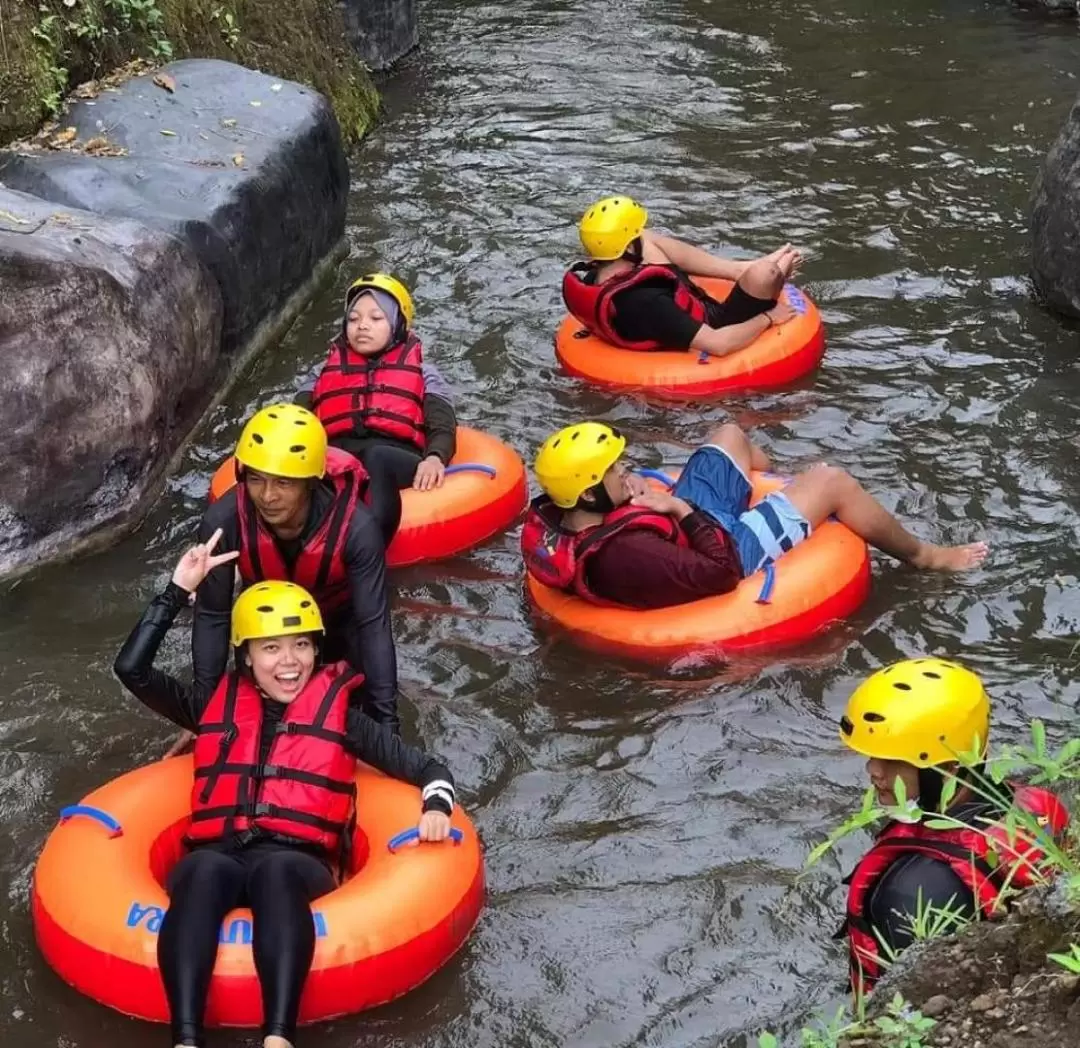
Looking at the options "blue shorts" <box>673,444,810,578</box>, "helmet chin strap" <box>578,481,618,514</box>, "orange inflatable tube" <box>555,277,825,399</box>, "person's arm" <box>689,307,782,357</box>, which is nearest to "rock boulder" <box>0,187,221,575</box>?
"orange inflatable tube" <box>555,277,825,399</box>

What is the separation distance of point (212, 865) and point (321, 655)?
1.39 m

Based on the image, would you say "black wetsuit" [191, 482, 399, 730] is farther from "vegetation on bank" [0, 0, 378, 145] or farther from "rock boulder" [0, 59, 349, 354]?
"vegetation on bank" [0, 0, 378, 145]

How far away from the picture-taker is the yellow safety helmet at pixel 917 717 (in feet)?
12.7

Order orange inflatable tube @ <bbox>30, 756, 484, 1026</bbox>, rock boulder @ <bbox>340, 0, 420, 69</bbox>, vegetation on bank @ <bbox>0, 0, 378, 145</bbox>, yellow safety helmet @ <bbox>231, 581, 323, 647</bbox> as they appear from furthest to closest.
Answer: rock boulder @ <bbox>340, 0, 420, 69</bbox> < vegetation on bank @ <bbox>0, 0, 378, 145</bbox> < yellow safety helmet @ <bbox>231, 581, 323, 647</bbox> < orange inflatable tube @ <bbox>30, 756, 484, 1026</bbox>

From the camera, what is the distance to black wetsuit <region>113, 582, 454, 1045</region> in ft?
13.6

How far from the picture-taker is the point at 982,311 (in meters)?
9.22

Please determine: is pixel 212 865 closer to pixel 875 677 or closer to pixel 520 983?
pixel 520 983

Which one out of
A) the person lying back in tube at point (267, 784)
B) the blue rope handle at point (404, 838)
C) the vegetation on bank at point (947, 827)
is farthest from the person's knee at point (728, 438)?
the vegetation on bank at point (947, 827)

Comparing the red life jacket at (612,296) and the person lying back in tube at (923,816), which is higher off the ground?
the person lying back in tube at (923,816)

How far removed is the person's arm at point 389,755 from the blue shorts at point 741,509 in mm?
1869

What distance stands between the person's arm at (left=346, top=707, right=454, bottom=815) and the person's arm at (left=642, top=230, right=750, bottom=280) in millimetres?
4738

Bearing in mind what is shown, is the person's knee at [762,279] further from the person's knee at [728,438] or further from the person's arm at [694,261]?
the person's knee at [728,438]

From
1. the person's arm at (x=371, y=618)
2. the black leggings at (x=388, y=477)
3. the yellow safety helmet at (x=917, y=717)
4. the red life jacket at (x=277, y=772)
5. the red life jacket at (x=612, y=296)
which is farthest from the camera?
the red life jacket at (x=612, y=296)

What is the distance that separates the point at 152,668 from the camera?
4.98m
